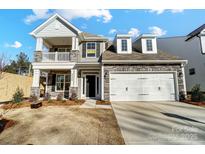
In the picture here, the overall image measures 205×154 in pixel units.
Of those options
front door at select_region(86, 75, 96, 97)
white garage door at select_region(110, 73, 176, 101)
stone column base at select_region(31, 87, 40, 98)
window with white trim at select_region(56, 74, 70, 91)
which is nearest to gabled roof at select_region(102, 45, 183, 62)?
white garage door at select_region(110, 73, 176, 101)

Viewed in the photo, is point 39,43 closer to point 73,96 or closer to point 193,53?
point 73,96

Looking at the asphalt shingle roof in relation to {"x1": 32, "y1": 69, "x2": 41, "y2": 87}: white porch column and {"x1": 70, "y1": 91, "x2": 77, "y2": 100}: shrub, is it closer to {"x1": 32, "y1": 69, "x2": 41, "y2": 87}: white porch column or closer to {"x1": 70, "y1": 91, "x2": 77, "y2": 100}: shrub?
{"x1": 70, "y1": 91, "x2": 77, "y2": 100}: shrub

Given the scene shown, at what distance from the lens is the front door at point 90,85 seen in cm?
1296

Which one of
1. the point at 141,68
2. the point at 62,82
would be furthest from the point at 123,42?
the point at 62,82

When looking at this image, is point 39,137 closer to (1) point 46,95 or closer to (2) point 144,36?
(1) point 46,95

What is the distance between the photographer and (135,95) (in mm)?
11203

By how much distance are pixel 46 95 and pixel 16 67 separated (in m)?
30.3

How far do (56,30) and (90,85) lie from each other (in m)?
6.07

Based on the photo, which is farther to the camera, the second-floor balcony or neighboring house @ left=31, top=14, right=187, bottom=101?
the second-floor balcony

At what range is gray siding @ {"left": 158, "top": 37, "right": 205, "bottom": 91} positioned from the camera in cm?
1390

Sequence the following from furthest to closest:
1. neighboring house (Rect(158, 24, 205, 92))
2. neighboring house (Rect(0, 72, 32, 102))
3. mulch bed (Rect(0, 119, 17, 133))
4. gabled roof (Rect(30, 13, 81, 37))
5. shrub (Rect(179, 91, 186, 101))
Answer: neighboring house (Rect(158, 24, 205, 92)) < neighboring house (Rect(0, 72, 32, 102)) < gabled roof (Rect(30, 13, 81, 37)) < shrub (Rect(179, 91, 186, 101)) < mulch bed (Rect(0, 119, 17, 133))

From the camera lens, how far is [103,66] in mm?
11547

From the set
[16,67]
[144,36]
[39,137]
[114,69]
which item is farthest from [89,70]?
[16,67]

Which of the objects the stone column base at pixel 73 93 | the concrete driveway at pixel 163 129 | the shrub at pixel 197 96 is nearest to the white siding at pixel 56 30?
the stone column base at pixel 73 93
